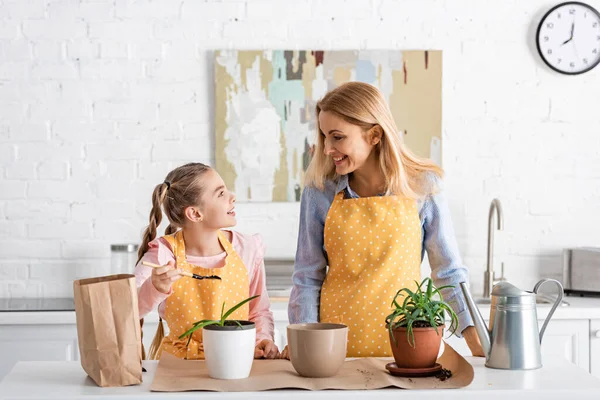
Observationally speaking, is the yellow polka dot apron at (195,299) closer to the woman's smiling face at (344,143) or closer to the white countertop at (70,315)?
the woman's smiling face at (344,143)

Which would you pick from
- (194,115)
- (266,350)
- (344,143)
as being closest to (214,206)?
(344,143)

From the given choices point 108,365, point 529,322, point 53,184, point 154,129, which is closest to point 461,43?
point 154,129

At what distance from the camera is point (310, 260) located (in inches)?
81.4

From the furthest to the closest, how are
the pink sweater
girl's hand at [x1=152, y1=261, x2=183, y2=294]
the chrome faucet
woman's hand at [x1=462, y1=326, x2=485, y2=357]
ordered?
1. the chrome faucet
2. the pink sweater
3. woman's hand at [x1=462, y1=326, x2=485, y2=357]
4. girl's hand at [x1=152, y1=261, x2=183, y2=294]

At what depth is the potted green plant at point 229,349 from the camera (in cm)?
146

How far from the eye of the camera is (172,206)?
6.97ft

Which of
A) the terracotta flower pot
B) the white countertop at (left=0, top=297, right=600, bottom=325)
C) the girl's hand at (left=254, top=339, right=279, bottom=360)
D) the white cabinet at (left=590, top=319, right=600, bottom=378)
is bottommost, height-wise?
the white cabinet at (left=590, top=319, right=600, bottom=378)

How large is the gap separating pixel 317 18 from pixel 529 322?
2.13 m

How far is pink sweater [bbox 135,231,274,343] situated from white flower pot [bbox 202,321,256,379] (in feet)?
1.05

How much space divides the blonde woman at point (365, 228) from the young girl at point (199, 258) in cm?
13

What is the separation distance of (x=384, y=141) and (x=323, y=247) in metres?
0.31

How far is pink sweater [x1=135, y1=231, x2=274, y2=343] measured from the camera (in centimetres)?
190

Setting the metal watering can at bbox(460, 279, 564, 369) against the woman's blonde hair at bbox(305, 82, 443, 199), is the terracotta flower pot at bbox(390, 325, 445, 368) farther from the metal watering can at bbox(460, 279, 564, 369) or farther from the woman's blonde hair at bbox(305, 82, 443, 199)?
the woman's blonde hair at bbox(305, 82, 443, 199)

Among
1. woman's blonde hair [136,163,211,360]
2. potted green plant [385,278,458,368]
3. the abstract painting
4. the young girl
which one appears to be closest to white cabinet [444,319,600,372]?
the abstract painting
